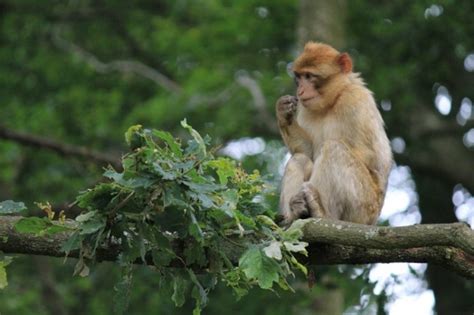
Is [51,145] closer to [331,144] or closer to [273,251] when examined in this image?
[331,144]

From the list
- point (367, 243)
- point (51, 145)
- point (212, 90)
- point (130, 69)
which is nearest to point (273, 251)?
point (367, 243)

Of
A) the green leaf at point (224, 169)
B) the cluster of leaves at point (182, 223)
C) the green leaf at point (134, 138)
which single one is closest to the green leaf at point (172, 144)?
the cluster of leaves at point (182, 223)

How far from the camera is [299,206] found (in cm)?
906

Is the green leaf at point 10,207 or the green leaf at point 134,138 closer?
the green leaf at point 134,138

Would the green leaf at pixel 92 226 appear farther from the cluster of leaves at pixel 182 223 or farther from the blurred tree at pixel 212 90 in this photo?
the blurred tree at pixel 212 90

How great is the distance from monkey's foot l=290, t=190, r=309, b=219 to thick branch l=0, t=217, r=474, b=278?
159cm

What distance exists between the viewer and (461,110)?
19.7 meters

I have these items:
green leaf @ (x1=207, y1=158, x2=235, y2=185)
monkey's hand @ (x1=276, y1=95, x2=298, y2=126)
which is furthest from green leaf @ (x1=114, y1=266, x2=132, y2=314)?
monkey's hand @ (x1=276, y1=95, x2=298, y2=126)

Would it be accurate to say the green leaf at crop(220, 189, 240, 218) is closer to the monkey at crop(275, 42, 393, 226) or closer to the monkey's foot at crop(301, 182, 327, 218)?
the monkey at crop(275, 42, 393, 226)

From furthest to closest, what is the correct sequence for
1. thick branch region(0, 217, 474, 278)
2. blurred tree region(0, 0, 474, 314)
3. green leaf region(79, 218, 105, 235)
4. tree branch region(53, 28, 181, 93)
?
tree branch region(53, 28, 181, 93) < blurred tree region(0, 0, 474, 314) < thick branch region(0, 217, 474, 278) < green leaf region(79, 218, 105, 235)

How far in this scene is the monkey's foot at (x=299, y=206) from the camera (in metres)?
9.02

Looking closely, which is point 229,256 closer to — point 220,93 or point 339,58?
point 339,58

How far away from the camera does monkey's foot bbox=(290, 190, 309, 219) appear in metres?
9.02

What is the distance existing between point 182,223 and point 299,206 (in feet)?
8.46
